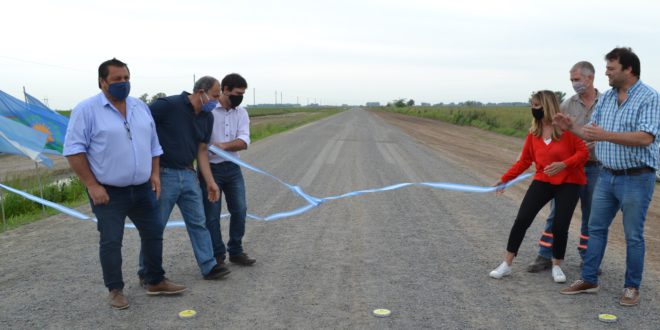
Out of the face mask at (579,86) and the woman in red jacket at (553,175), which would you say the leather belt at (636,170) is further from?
the face mask at (579,86)

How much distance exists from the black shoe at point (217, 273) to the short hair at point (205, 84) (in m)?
1.65

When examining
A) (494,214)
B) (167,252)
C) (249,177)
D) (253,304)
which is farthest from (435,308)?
(249,177)

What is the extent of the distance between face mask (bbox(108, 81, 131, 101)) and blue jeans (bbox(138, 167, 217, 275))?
0.84 metres

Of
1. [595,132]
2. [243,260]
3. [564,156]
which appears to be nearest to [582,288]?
[564,156]

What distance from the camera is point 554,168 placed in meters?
4.84

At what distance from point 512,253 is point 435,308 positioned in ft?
4.19

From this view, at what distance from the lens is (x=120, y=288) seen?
14.1ft

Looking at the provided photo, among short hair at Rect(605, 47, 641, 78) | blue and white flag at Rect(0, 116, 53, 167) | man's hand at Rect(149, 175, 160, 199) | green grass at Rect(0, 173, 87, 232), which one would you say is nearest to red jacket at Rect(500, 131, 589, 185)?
short hair at Rect(605, 47, 641, 78)

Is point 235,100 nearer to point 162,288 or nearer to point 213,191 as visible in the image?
point 213,191

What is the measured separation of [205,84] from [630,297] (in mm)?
4064

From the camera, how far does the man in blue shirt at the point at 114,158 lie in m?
3.96

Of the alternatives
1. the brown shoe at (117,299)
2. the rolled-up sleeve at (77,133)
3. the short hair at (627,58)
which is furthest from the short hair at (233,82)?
the short hair at (627,58)

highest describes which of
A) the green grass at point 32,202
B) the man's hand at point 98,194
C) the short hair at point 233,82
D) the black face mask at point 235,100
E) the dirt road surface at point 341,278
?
the short hair at point 233,82

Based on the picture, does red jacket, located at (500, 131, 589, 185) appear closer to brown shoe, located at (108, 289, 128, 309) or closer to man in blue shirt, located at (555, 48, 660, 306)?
man in blue shirt, located at (555, 48, 660, 306)
